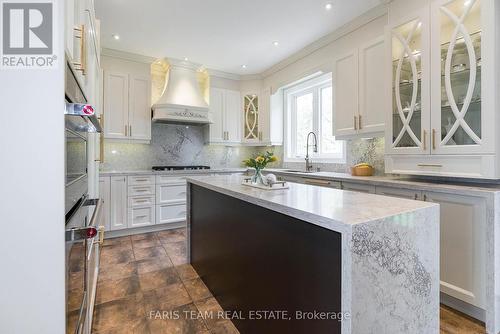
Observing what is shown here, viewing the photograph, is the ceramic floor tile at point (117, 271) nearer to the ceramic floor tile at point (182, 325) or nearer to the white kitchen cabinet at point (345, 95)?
the ceramic floor tile at point (182, 325)

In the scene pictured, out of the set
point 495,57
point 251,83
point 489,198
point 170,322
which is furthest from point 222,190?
point 251,83

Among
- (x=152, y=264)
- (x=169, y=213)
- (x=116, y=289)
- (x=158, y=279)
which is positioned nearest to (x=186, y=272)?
→ (x=158, y=279)

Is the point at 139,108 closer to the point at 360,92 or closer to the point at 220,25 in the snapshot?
the point at 220,25

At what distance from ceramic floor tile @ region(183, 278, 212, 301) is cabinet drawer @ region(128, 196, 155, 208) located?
180 centimetres

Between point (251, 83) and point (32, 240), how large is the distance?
4.63m

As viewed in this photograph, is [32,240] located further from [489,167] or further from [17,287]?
[489,167]

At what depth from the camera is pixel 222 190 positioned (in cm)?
176

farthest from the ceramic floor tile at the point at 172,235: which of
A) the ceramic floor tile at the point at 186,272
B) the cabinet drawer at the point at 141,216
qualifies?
the ceramic floor tile at the point at 186,272

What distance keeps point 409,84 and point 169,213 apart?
11.5ft

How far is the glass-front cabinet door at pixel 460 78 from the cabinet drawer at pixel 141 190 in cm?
348

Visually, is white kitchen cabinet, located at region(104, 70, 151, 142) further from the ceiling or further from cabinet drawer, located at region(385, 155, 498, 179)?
cabinet drawer, located at region(385, 155, 498, 179)

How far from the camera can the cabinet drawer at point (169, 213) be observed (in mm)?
3855

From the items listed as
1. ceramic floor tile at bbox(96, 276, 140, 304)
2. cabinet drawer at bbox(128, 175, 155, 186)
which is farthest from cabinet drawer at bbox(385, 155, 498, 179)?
cabinet drawer at bbox(128, 175, 155, 186)

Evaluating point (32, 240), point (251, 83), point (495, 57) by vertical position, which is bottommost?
point (32, 240)
